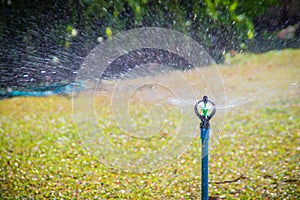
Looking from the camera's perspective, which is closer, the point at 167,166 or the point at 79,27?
the point at 167,166

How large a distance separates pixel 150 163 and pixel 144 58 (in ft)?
9.26

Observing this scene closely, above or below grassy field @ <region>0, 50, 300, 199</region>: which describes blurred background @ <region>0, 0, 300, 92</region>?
above

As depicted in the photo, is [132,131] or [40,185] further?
[132,131]

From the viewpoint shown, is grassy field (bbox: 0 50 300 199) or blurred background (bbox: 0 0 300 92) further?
blurred background (bbox: 0 0 300 92)

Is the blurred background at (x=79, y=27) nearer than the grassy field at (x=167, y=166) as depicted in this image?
No

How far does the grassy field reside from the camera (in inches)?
155

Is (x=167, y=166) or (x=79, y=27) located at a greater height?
(x=79, y=27)

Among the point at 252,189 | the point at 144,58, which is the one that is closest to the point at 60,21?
the point at 144,58

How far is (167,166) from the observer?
15.1ft

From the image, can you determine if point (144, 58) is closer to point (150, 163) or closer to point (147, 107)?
point (147, 107)

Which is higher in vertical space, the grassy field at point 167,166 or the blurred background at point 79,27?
the blurred background at point 79,27

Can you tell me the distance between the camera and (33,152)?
4.95 meters

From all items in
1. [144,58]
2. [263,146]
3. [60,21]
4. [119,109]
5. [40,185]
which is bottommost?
[40,185]

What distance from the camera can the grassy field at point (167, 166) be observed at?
3934 mm
